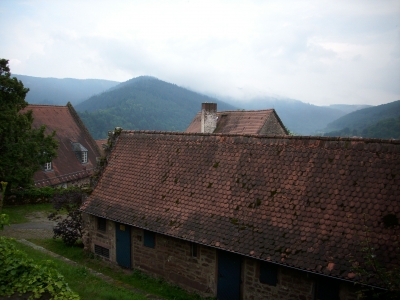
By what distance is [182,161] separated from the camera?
46.4 ft

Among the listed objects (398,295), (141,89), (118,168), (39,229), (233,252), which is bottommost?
(39,229)

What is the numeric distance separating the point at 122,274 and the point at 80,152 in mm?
21469

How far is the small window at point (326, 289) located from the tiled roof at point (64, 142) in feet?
78.5

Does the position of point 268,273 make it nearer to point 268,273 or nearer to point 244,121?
point 268,273

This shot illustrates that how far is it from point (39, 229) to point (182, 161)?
1175 centimetres

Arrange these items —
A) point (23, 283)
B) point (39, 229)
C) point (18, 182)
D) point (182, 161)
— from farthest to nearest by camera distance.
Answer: point (18, 182) < point (39, 229) < point (182, 161) < point (23, 283)

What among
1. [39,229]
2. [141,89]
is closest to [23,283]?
[39,229]

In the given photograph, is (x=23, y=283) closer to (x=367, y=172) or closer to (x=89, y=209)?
(x=89, y=209)

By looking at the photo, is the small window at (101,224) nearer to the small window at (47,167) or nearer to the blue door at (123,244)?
the blue door at (123,244)

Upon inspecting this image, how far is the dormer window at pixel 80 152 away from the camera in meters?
32.7

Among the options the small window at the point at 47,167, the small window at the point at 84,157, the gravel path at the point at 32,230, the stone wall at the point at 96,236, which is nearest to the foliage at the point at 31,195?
the gravel path at the point at 32,230

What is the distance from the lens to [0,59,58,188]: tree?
829 inches

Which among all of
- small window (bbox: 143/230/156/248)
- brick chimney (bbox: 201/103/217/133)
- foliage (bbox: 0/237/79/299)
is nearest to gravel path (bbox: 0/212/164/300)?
small window (bbox: 143/230/156/248)

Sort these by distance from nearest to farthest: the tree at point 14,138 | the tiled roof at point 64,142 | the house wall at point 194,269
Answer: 1. the house wall at point 194,269
2. the tree at point 14,138
3. the tiled roof at point 64,142
